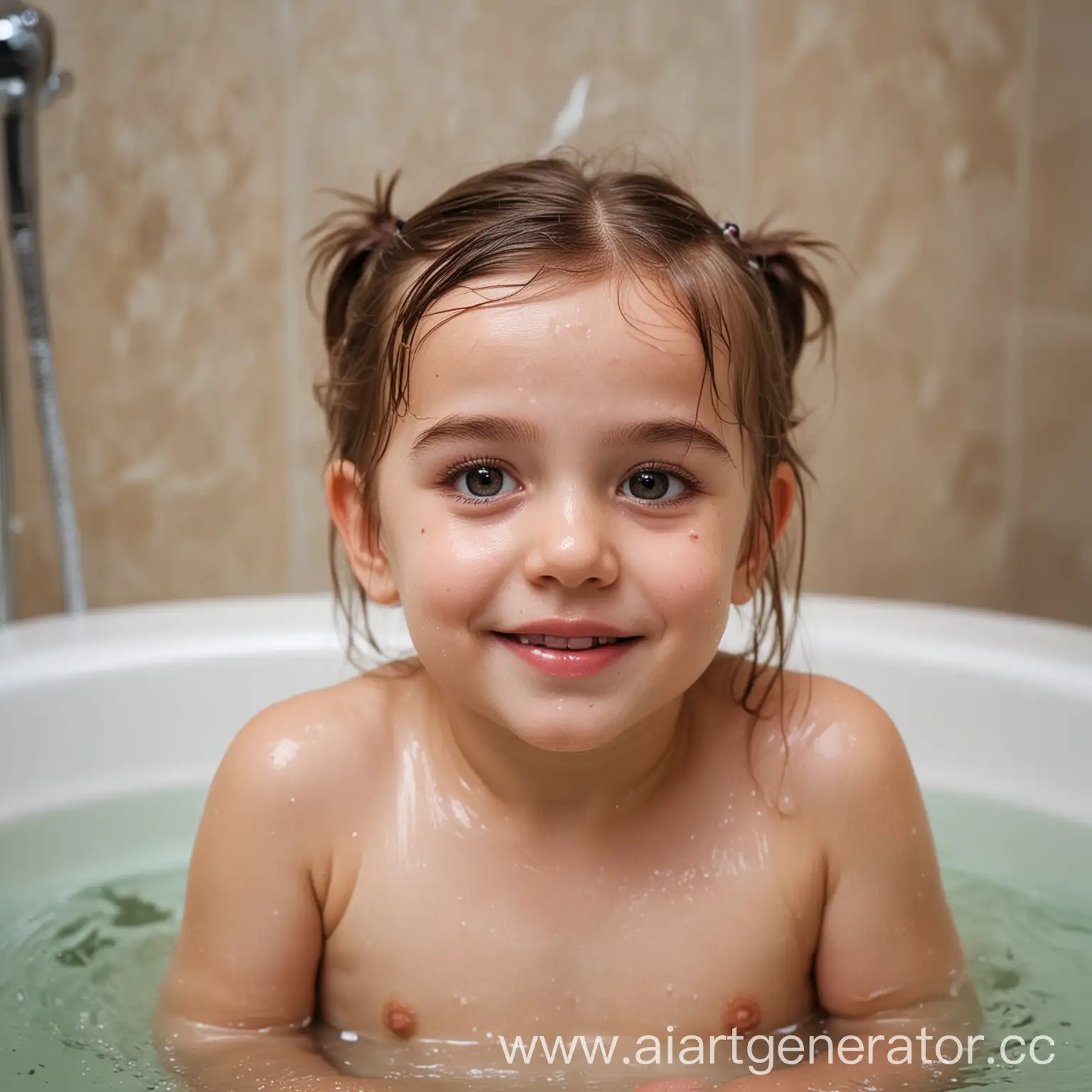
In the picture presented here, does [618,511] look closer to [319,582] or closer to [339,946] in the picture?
[339,946]

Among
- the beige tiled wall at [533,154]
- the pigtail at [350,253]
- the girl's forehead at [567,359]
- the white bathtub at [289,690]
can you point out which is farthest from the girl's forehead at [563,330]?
the beige tiled wall at [533,154]

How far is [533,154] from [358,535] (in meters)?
1.10

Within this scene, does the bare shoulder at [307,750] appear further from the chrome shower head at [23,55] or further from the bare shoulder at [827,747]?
→ the chrome shower head at [23,55]

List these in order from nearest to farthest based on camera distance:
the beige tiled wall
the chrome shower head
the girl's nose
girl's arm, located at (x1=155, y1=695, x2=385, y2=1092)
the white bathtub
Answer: the girl's nose, girl's arm, located at (x1=155, y1=695, x2=385, y2=1092), the white bathtub, the chrome shower head, the beige tiled wall

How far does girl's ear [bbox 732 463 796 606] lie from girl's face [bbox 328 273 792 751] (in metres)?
0.08

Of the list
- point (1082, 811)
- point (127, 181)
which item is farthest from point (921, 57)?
point (1082, 811)

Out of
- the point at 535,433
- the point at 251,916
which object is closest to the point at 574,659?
the point at 535,433

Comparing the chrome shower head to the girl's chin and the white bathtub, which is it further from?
the girl's chin

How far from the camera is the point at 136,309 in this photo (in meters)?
1.94

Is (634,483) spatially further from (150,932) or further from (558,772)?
(150,932)

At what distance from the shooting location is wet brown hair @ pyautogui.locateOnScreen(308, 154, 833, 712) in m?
0.85

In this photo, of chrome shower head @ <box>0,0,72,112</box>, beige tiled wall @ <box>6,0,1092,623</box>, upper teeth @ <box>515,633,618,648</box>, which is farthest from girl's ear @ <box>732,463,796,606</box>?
beige tiled wall @ <box>6,0,1092,623</box>

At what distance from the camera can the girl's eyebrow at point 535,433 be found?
2.67 ft

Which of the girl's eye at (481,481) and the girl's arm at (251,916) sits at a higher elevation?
the girl's eye at (481,481)
